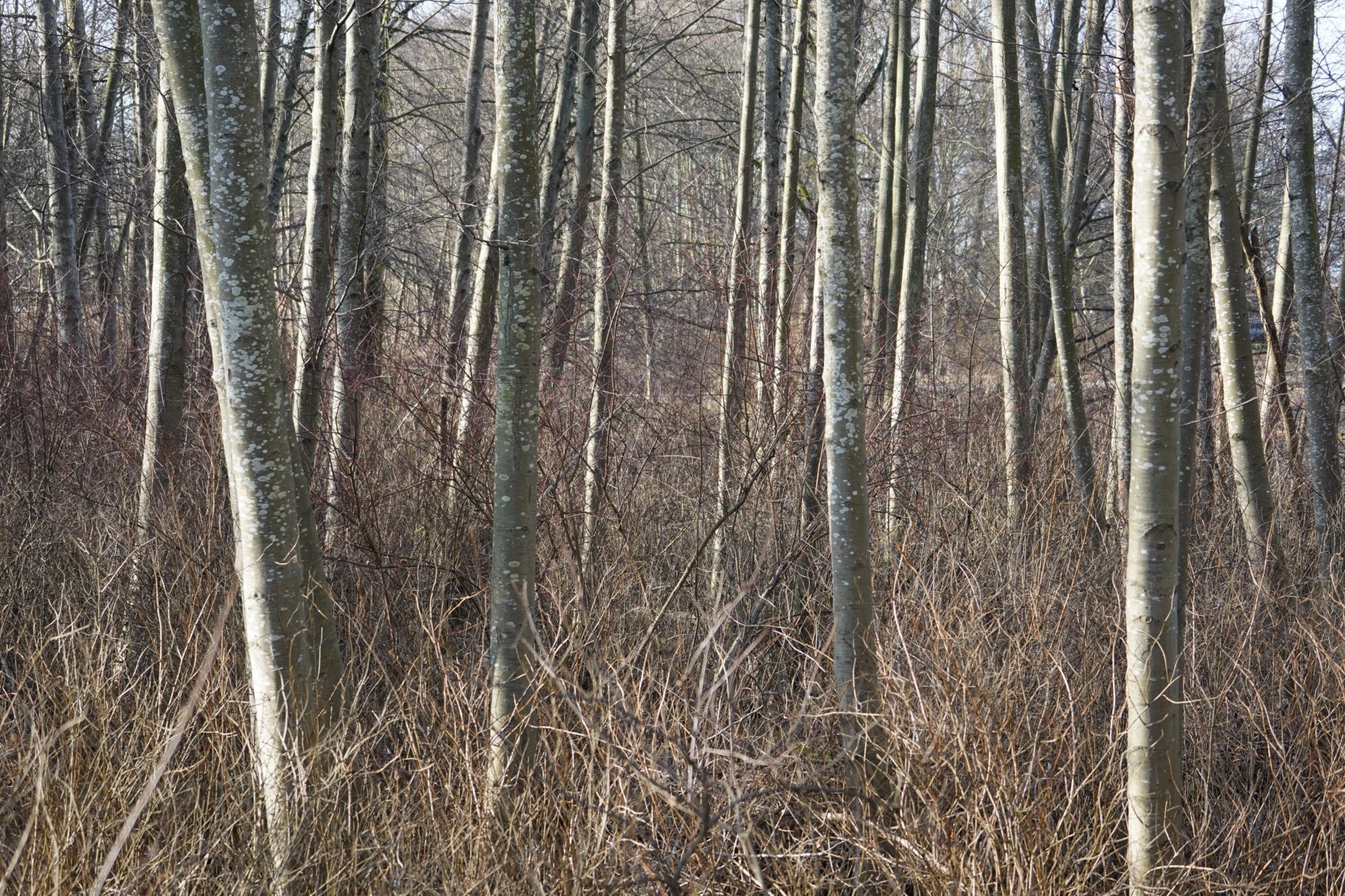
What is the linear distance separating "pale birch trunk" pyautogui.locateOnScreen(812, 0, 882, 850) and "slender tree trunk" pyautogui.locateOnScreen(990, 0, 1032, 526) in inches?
104

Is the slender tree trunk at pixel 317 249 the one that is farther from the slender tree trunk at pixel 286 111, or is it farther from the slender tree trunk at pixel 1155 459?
the slender tree trunk at pixel 1155 459

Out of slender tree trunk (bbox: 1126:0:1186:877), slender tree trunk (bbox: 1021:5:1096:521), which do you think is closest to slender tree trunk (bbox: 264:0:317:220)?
slender tree trunk (bbox: 1021:5:1096:521)

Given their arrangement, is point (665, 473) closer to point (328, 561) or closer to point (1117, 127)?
point (328, 561)

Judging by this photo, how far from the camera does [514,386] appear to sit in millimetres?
2975

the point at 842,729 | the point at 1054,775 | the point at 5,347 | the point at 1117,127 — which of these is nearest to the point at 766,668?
the point at 842,729

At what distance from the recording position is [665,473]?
6.37 meters

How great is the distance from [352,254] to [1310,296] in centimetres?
496

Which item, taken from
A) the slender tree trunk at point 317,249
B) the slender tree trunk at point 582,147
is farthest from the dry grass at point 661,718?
the slender tree trunk at point 582,147

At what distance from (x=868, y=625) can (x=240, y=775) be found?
1868 millimetres

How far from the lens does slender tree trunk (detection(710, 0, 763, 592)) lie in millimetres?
4988

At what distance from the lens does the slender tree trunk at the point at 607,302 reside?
4.96 m

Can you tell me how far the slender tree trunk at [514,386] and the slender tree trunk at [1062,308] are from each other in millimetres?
3210

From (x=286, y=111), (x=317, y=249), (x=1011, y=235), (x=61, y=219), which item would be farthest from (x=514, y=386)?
(x=61, y=219)

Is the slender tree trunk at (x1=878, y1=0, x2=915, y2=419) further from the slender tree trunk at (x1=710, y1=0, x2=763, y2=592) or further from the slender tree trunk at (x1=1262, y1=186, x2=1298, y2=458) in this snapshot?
the slender tree trunk at (x1=1262, y1=186, x2=1298, y2=458)
